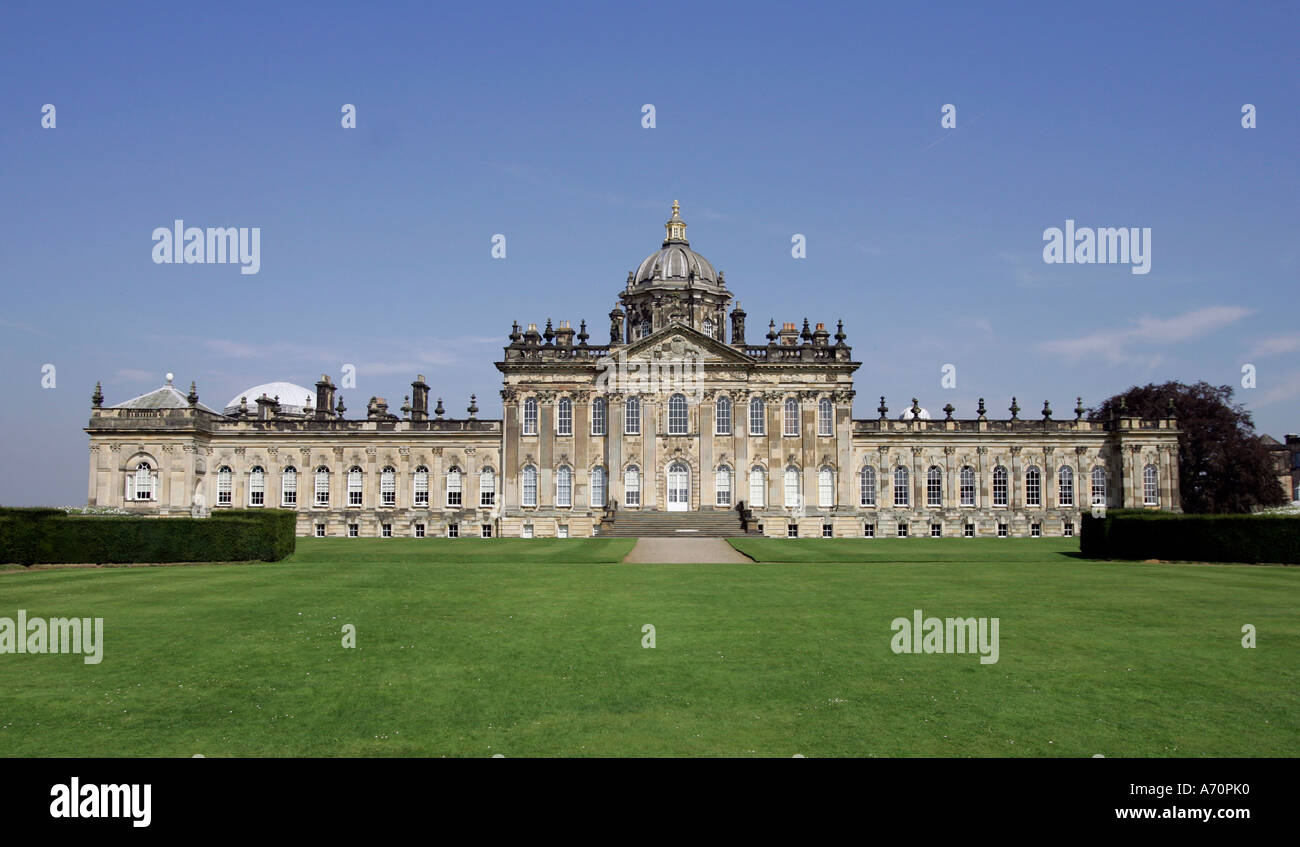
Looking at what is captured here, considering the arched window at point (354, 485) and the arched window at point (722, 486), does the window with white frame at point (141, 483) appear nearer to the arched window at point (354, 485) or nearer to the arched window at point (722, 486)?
the arched window at point (354, 485)

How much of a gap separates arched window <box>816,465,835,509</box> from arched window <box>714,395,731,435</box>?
6032 millimetres

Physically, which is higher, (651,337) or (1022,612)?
(651,337)

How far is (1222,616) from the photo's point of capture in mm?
17422

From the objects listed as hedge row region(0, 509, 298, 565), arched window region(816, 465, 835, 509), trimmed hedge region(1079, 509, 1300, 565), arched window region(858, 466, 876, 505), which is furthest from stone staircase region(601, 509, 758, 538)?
hedge row region(0, 509, 298, 565)

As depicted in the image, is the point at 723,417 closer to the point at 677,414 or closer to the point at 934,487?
the point at 677,414

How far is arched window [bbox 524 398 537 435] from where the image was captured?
5666 centimetres

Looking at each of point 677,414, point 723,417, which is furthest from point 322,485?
point 723,417

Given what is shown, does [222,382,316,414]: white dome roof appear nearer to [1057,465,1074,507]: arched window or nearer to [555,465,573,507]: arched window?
[555,465,573,507]: arched window

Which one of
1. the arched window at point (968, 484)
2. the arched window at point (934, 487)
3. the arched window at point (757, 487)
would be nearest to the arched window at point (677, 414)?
the arched window at point (757, 487)

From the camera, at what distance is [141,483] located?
5631 cm
